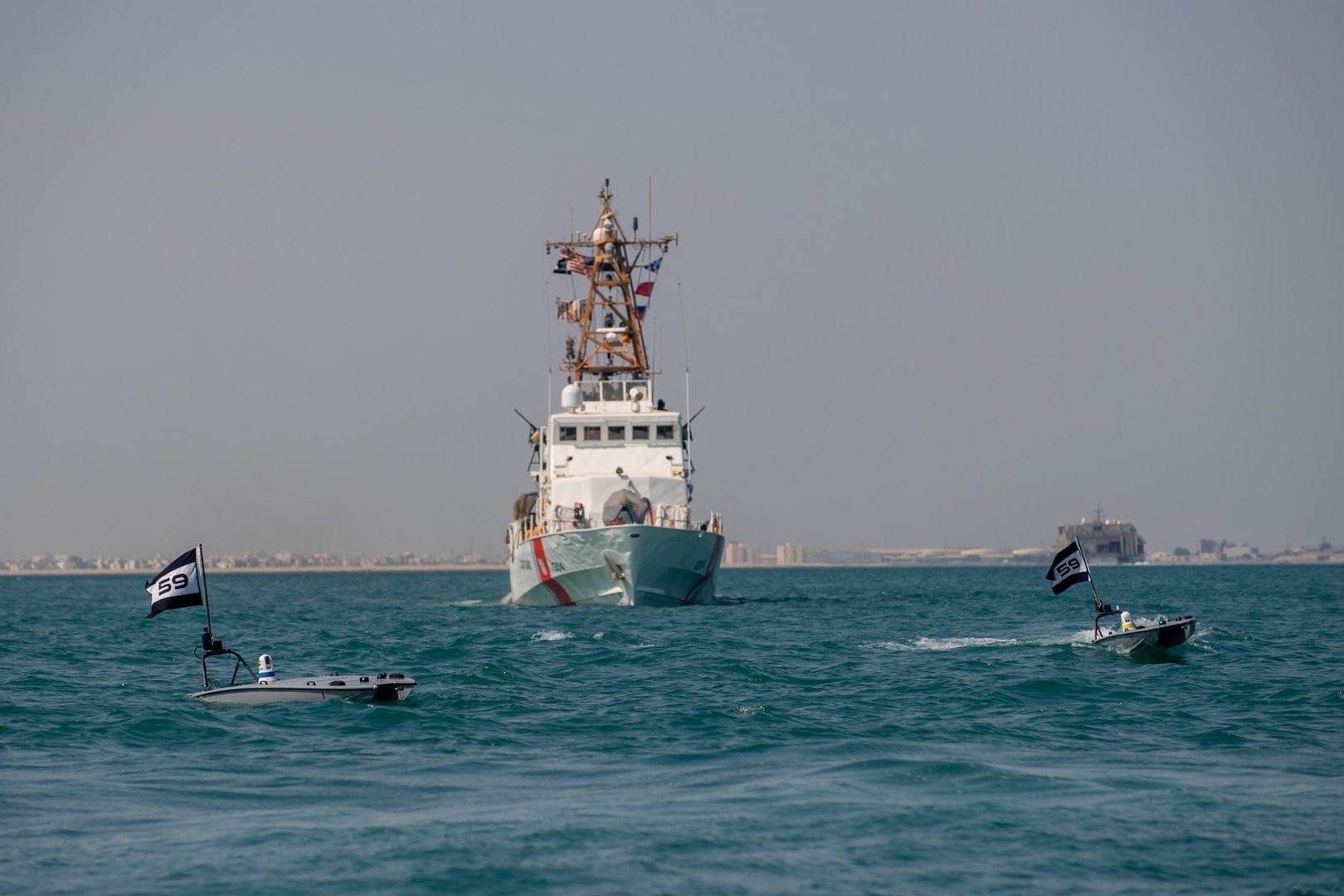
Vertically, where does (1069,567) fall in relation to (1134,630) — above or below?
above

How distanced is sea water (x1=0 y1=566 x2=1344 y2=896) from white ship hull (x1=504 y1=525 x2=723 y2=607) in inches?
659

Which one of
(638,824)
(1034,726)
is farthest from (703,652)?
(638,824)

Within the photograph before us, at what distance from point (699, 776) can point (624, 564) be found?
34.5 metres

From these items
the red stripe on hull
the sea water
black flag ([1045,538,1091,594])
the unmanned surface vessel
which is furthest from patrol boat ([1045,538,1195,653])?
the red stripe on hull

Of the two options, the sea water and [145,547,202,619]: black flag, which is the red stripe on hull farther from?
[145,547,202,619]: black flag

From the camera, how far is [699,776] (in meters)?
17.7

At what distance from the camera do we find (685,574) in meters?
55.0

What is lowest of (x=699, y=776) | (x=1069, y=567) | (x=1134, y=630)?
(x=699, y=776)

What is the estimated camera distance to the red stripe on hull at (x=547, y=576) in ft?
181

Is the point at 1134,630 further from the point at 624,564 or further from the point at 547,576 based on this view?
the point at 547,576

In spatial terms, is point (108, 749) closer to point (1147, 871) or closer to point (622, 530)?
point (1147, 871)

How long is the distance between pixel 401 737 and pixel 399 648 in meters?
18.6

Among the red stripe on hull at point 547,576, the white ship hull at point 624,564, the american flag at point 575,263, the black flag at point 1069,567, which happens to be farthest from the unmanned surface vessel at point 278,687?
the american flag at point 575,263

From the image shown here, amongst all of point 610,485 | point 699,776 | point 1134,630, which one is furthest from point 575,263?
point 699,776
